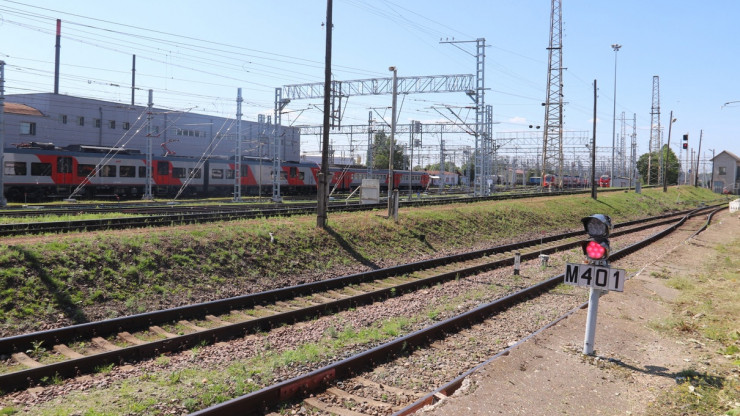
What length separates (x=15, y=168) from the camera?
2938 centimetres

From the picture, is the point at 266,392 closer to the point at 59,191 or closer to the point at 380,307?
the point at 380,307

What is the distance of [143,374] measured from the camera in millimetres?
6695

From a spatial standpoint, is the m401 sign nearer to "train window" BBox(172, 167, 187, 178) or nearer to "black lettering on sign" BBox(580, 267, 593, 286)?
"black lettering on sign" BBox(580, 267, 593, 286)

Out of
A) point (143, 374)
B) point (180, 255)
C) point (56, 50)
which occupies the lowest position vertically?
point (143, 374)

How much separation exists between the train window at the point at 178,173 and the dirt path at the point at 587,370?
3323cm

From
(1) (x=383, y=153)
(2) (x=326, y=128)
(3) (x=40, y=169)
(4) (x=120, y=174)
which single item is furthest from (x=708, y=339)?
(1) (x=383, y=153)

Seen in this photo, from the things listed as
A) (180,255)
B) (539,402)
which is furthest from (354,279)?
(539,402)

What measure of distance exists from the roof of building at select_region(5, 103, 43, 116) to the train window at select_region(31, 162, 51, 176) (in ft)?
60.2

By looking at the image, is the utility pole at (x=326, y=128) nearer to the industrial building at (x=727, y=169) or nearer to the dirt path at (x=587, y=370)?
the dirt path at (x=587, y=370)

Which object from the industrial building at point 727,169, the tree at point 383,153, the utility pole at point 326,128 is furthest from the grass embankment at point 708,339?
the industrial building at point 727,169

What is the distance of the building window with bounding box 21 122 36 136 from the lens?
4518 cm

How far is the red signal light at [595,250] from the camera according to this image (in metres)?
7.06

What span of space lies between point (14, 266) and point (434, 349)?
782 centimetres

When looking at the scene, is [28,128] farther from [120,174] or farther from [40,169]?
[40,169]
